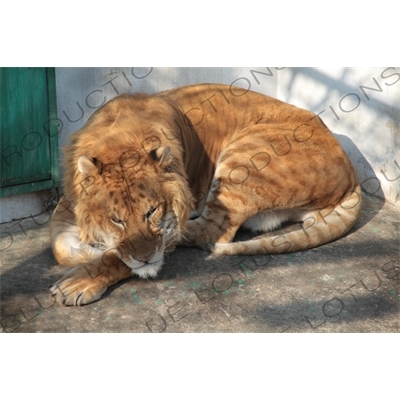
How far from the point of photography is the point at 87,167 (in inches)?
185

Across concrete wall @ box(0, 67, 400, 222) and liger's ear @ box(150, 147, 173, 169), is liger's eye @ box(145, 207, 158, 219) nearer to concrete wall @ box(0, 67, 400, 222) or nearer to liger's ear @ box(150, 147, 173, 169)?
liger's ear @ box(150, 147, 173, 169)

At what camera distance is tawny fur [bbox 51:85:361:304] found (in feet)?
15.5

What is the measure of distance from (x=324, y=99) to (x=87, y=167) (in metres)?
3.36

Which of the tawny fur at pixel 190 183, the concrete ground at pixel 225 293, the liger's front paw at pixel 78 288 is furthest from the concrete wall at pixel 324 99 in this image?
the liger's front paw at pixel 78 288

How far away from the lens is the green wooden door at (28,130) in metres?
5.72

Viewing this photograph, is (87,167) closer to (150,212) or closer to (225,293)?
(150,212)

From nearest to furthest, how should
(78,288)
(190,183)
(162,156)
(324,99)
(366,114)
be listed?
(78,288), (162,156), (190,183), (366,114), (324,99)

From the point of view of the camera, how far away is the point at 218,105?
6113 mm

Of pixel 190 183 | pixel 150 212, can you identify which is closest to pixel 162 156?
pixel 150 212

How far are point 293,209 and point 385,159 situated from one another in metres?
1.30

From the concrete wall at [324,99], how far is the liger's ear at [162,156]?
165 centimetres

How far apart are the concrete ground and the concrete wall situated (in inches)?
38.3

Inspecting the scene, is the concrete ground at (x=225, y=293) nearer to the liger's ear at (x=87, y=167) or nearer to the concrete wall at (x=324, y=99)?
the liger's ear at (x=87, y=167)
